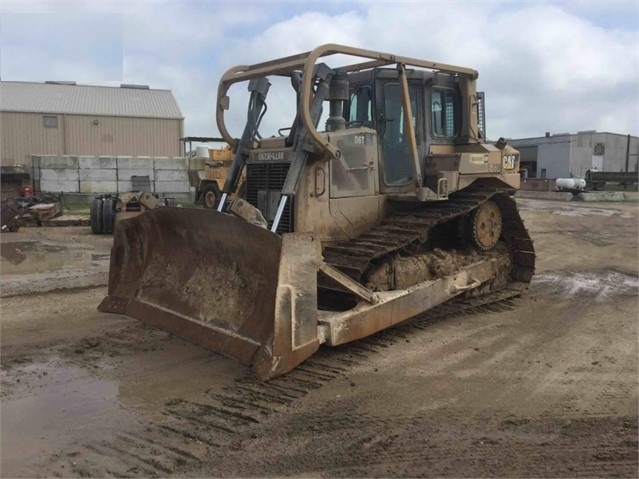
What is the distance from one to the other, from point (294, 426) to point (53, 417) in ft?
5.47

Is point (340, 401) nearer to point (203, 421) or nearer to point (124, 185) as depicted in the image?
point (203, 421)

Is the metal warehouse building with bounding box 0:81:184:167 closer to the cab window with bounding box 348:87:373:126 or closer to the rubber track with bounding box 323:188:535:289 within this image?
the cab window with bounding box 348:87:373:126

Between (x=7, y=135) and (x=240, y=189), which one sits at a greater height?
(x=7, y=135)

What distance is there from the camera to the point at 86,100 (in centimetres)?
3541

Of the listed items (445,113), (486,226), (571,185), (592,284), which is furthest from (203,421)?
(571,185)

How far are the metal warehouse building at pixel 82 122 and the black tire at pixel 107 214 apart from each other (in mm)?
18941

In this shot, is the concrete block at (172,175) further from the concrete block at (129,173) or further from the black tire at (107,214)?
the black tire at (107,214)

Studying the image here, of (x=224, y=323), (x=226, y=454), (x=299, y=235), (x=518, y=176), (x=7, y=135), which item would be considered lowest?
(x=226, y=454)

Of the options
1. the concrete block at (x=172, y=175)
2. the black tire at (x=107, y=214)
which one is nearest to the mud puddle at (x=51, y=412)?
the black tire at (x=107, y=214)

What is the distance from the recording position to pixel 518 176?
812 centimetres

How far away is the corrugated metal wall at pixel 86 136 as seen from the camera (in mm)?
32406

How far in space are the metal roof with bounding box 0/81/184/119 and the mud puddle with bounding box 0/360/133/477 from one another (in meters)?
32.0

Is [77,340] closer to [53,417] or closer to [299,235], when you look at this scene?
[53,417]

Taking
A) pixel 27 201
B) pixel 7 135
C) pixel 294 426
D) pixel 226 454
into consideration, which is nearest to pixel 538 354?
pixel 294 426
